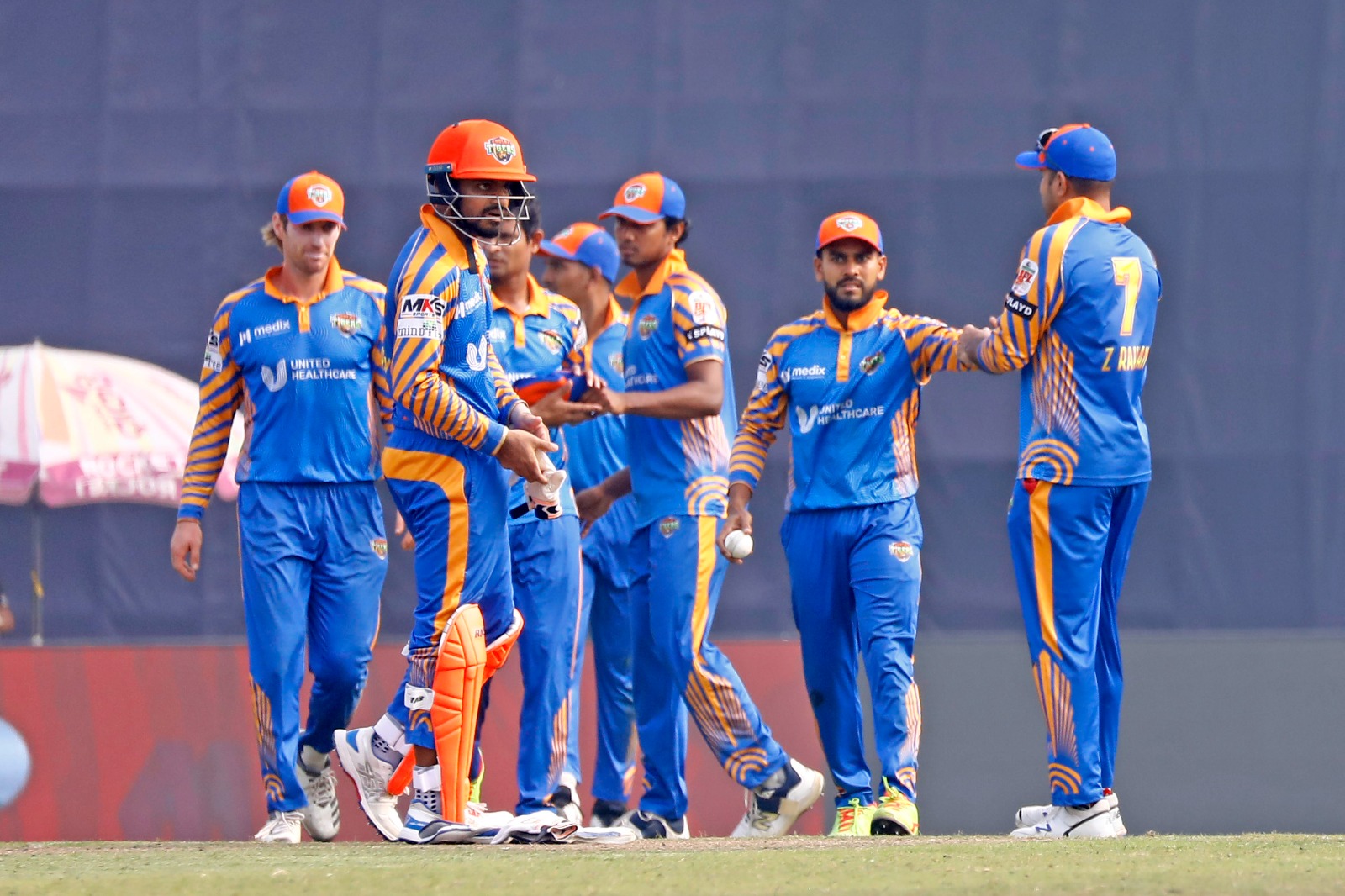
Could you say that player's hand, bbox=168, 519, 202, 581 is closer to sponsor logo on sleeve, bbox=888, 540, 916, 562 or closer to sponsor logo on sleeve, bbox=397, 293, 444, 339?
sponsor logo on sleeve, bbox=397, 293, 444, 339

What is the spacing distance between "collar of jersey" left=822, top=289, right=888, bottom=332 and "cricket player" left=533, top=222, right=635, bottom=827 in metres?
1.17

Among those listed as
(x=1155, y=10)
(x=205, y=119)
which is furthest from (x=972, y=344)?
(x=205, y=119)

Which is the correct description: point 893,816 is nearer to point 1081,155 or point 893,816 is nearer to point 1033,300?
point 1033,300

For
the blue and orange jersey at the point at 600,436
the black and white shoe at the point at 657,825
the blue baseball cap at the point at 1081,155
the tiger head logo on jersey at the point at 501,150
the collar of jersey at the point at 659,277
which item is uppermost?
the blue baseball cap at the point at 1081,155

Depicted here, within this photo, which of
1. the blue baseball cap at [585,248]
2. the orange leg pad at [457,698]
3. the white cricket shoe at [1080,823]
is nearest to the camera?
the orange leg pad at [457,698]

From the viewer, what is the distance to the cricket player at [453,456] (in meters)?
4.48

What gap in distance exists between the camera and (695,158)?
9500 millimetres

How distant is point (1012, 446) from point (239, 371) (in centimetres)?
469

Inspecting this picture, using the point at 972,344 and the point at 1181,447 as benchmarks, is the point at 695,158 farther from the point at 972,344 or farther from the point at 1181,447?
the point at 972,344

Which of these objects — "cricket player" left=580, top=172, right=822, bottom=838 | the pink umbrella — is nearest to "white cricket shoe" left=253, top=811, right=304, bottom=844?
"cricket player" left=580, top=172, right=822, bottom=838

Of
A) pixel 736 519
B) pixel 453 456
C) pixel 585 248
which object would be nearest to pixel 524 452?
pixel 453 456

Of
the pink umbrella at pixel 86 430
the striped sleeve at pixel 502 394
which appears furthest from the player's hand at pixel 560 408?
the pink umbrella at pixel 86 430

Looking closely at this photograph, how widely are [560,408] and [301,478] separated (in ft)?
3.47

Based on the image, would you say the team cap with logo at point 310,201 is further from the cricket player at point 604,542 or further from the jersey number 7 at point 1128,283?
the jersey number 7 at point 1128,283
